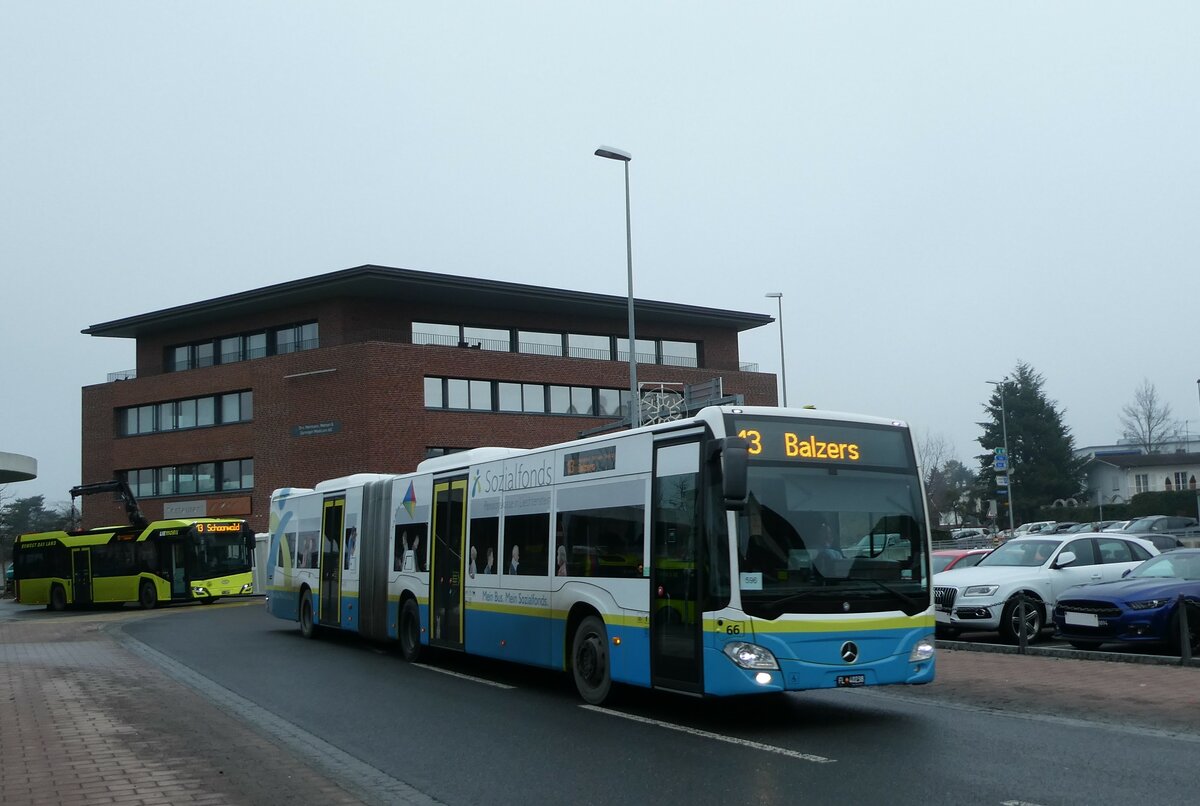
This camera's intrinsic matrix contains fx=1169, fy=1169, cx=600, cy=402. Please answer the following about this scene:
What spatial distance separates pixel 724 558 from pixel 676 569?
2.34ft

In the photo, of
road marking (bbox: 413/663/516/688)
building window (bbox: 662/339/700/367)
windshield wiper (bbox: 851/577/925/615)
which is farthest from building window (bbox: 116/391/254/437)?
windshield wiper (bbox: 851/577/925/615)

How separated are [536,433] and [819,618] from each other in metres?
42.4

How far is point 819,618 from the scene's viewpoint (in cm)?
985

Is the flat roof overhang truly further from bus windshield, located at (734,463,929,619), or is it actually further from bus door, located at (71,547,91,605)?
bus windshield, located at (734,463,929,619)

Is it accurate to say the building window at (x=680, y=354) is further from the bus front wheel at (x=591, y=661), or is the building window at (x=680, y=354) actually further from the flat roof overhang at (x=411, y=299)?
the bus front wheel at (x=591, y=661)

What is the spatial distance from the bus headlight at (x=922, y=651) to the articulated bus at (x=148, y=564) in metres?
32.4

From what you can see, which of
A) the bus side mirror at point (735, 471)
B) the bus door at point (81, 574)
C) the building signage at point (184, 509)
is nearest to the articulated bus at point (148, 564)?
the bus door at point (81, 574)

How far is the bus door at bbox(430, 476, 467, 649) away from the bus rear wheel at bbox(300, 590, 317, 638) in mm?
6207

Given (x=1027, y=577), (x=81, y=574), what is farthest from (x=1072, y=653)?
(x=81, y=574)

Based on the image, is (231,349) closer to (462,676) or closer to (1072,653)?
(462,676)

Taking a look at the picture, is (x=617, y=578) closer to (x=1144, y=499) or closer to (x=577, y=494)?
(x=577, y=494)

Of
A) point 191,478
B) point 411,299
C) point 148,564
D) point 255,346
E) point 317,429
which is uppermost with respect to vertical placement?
point 411,299

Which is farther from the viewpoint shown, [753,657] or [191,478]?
[191,478]

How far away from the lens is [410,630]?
56.0 feet
